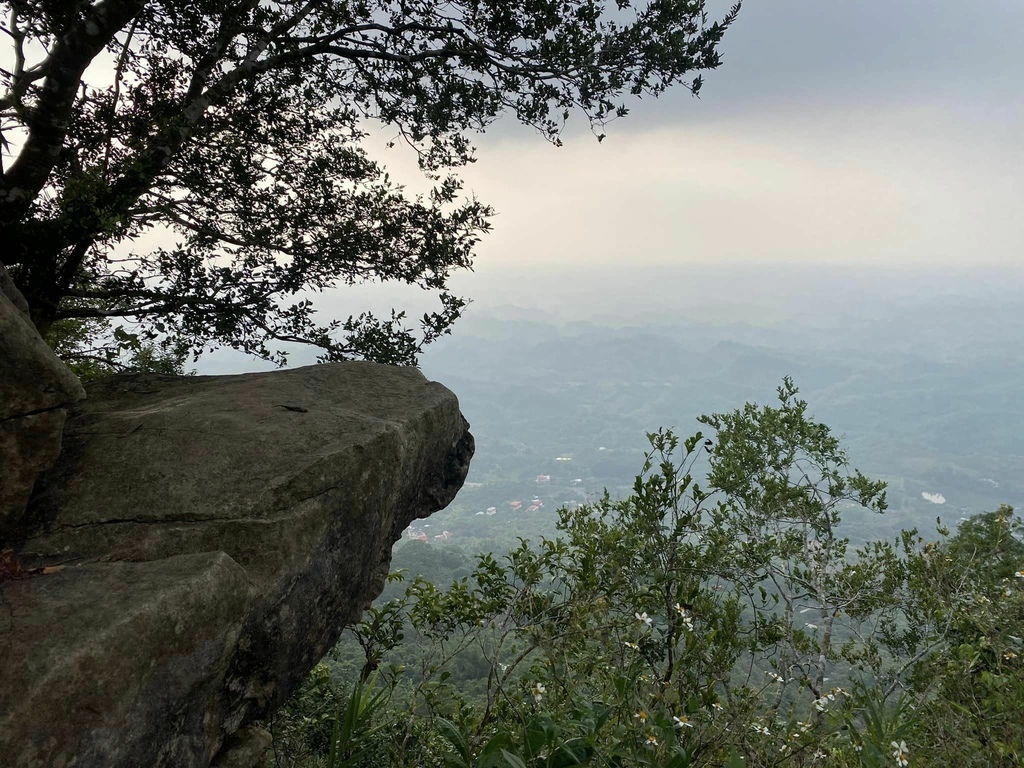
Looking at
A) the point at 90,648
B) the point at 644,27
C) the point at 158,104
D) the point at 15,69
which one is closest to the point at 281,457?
the point at 90,648

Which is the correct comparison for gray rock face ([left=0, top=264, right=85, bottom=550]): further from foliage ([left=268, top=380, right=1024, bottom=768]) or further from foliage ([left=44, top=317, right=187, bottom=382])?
foliage ([left=44, top=317, right=187, bottom=382])

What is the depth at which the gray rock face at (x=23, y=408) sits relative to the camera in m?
4.65

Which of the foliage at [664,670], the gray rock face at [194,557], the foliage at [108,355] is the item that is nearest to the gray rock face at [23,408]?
the gray rock face at [194,557]

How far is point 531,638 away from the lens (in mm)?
5070

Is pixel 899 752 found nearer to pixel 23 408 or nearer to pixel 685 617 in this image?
pixel 685 617

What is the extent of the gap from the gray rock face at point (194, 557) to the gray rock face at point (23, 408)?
0.25 m

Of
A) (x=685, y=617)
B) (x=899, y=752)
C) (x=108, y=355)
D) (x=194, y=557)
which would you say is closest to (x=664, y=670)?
(x=685, y=617)

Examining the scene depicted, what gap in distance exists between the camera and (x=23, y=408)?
15.7 feet

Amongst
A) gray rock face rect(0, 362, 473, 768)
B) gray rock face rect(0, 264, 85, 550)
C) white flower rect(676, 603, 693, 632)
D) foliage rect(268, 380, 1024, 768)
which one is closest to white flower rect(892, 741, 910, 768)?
foliage rect(268, 380, 1024, 768)

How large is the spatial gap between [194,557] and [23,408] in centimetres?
206

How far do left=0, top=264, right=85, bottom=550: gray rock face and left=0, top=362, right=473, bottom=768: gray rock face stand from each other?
25cm

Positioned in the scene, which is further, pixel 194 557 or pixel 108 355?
pixel 108 355

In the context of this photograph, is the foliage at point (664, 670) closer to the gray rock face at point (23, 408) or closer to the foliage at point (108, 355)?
the gray rock face at point (23, 408)

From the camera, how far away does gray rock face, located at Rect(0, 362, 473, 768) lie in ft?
10.9
